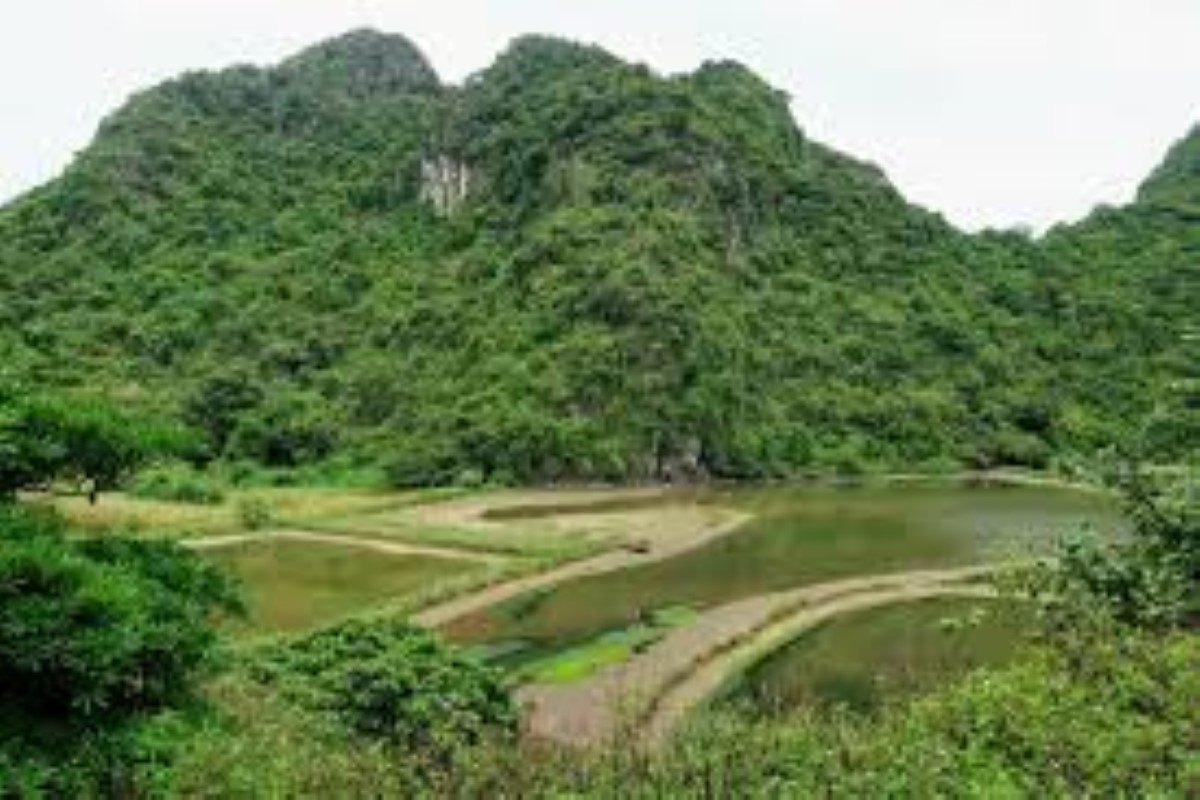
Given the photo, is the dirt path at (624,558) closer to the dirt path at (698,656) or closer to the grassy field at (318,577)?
the grassy field at (318,577)

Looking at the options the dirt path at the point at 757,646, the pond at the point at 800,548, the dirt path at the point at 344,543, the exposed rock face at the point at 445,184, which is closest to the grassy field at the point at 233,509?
the dirt path at the point at 344,543

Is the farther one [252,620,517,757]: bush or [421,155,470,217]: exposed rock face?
[421,155,470,217]: exposed rock face

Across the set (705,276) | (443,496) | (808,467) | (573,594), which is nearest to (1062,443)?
(808,467)

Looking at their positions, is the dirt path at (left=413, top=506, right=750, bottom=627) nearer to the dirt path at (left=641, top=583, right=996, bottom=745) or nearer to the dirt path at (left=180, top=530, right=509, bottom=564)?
the dirt path at (left=180, top=530, right=509, bottom=564)

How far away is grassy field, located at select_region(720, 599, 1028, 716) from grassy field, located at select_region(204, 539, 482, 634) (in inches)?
426

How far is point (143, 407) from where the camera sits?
253 feet

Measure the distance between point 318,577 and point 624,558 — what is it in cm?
952

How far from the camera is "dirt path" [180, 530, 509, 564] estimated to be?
152 ft

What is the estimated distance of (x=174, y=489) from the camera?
62.3m

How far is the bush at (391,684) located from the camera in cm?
2075

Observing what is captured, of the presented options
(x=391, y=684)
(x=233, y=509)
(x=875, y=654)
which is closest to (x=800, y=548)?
(x=875, y=654)

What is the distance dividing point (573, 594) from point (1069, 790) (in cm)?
3011

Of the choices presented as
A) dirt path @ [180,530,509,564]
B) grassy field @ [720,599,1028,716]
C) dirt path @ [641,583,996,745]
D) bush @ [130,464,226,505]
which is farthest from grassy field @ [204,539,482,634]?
bush @ [130,464,226,505]

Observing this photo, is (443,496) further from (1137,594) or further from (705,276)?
(1137,594)
